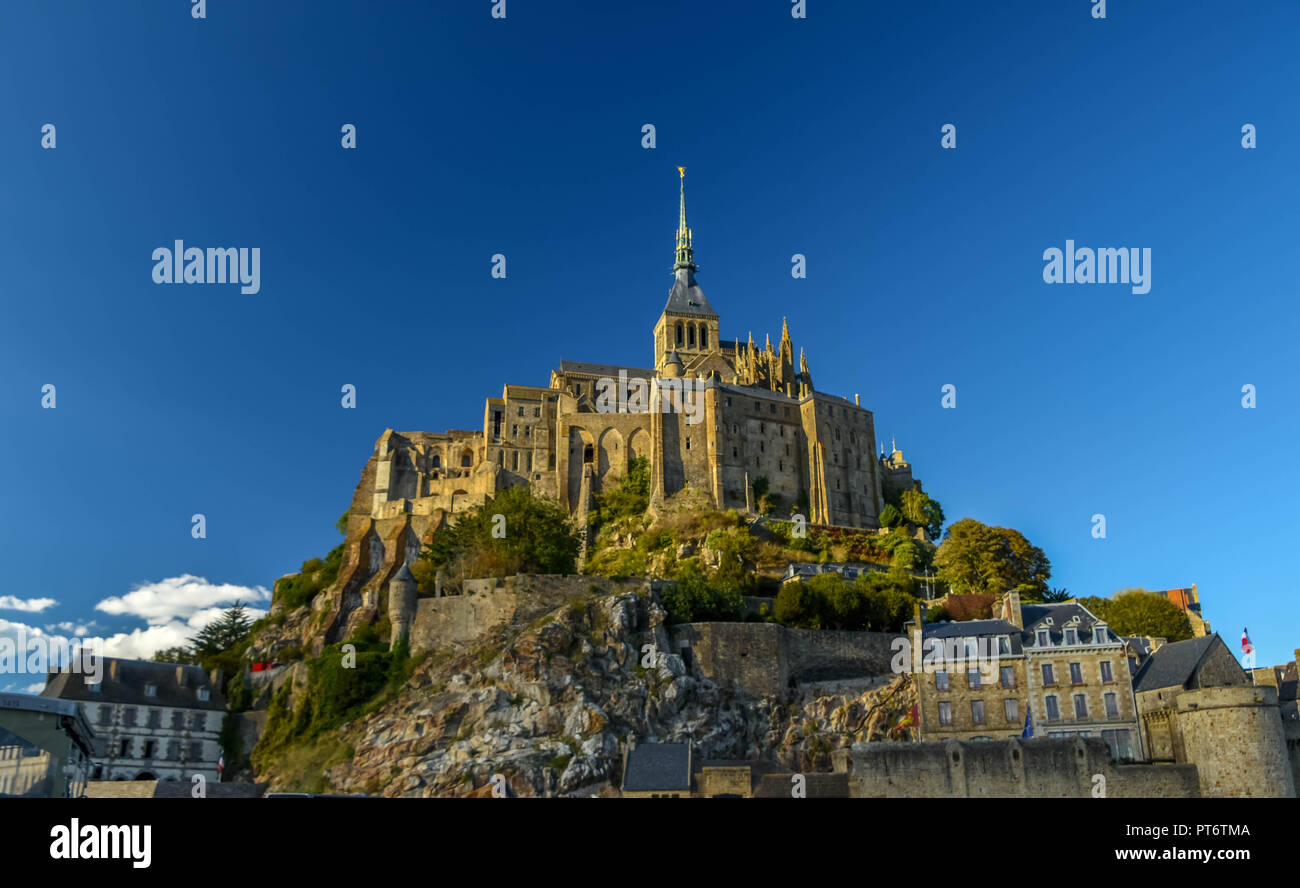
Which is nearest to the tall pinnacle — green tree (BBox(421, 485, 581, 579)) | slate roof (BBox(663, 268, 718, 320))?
slate roof (BBox(663, 268, 718, 320))

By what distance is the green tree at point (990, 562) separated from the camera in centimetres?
6631

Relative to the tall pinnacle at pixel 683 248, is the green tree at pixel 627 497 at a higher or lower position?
lower

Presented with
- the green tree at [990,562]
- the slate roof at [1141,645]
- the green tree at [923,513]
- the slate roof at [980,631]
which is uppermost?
the green tree at [923,513]

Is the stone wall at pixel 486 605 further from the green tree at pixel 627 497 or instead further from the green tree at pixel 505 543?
the green tree at pixel 627 497

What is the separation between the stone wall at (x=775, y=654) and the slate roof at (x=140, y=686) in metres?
26.3

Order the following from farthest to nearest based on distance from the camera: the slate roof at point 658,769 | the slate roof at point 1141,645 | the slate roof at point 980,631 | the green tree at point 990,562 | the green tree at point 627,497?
the green tree at point 627,497 < the green tree at point 990,562 < the slate roof at point 1141,645 < the slate roof at point 980,631 < the slate roof at point 658,769

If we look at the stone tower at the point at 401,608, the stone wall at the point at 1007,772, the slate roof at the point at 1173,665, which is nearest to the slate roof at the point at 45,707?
the stone tower at the point at 401,608

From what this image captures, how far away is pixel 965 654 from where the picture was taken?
142 ft

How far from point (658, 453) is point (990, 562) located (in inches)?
1100

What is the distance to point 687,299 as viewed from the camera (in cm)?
11381

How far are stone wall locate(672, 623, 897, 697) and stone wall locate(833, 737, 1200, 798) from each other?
14.1 metres
